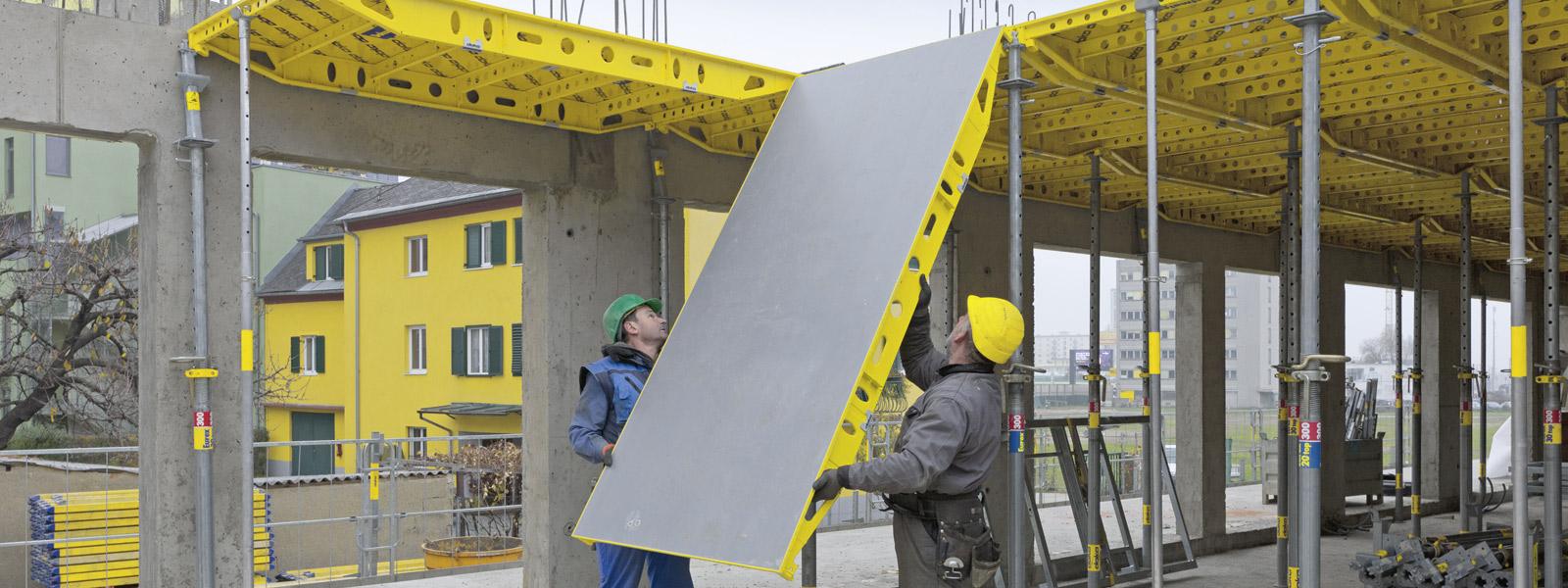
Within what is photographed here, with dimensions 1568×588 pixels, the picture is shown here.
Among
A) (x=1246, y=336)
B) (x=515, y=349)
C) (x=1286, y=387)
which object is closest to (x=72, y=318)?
(x=515, y=349)

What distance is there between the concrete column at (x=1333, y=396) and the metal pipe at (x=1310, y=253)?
10.1 metres

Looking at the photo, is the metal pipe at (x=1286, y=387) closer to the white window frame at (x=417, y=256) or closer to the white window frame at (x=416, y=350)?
the white window frame at (x=417, y=256)

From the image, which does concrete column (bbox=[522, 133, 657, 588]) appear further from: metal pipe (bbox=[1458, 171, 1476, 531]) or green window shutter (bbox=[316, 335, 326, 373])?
green window shutter (bbox=[316, 335, 326, 373])

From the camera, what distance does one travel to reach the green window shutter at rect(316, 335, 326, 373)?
39438 mm

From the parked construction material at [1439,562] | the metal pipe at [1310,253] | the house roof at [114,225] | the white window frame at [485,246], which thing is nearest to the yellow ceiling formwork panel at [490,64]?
the metal pipe at [1310,253]

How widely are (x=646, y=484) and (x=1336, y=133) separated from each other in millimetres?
5927

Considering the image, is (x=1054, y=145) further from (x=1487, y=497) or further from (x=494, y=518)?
(x=494, y=518)

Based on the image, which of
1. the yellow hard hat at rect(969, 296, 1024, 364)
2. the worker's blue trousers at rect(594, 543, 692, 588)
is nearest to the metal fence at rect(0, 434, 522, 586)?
the worker's blue trousers at rect(594, 543, 692, 588)

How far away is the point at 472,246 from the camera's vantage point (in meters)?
32.5

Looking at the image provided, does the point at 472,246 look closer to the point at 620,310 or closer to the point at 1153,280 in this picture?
the point at 620,310

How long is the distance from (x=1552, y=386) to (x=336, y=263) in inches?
1462

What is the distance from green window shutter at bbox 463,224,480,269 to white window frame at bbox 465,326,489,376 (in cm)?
163

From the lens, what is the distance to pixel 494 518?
67.9ft

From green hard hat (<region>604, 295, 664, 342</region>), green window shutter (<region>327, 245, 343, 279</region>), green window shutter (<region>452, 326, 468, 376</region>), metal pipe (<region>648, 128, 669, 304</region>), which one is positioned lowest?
green window shutter (<region>452, 326, 468, 376</region>)
